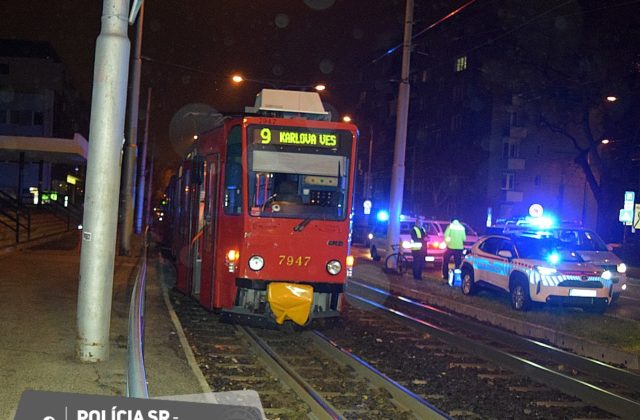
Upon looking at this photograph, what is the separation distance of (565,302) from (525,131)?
37.6 metres

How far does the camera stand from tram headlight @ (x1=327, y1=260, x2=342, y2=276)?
1130 centimetres

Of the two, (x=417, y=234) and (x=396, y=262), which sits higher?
(x=417, y=234)

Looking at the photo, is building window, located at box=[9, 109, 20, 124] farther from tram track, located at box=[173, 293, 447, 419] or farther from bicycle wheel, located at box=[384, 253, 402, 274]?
tram track, located at box=[173, 293, 447, 419]

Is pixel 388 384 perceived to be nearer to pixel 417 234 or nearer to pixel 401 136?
pixel 417 234

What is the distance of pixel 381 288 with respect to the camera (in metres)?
20.5

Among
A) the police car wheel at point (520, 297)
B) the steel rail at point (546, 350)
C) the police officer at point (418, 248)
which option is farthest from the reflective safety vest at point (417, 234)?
the police car wheel at point (520, 297)

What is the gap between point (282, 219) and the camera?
36.5 ft

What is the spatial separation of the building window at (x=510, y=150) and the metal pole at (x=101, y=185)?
44.5 meters

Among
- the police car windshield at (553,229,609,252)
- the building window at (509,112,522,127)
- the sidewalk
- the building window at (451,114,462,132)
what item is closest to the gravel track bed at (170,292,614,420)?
the sidewalk

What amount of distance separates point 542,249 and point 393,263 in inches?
331

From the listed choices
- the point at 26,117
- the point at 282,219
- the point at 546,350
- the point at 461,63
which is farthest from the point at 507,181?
the point at 282,219

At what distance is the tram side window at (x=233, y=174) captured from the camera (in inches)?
441

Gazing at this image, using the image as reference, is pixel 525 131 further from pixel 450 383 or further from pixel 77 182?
pixel 77 182

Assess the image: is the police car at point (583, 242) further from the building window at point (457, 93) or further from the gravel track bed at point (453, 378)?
the building window at point (457, 93)
